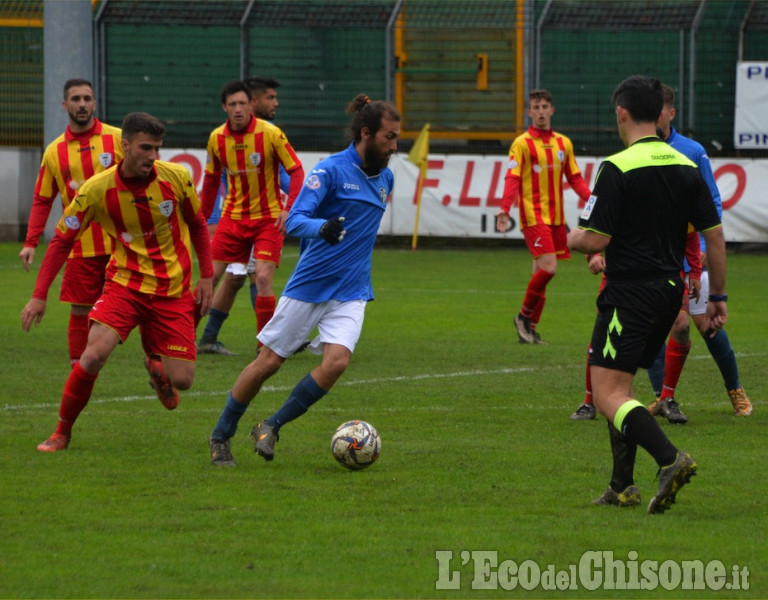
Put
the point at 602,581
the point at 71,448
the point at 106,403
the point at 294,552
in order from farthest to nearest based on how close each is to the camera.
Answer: the point at 106,403 < the point at 71,448 < the point at 294,552 < the point at 602,581

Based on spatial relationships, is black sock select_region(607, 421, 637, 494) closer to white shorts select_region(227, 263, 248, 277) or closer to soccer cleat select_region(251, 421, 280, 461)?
soccer cleat select_region(251, 421, 280, 461)

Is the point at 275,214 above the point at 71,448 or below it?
above

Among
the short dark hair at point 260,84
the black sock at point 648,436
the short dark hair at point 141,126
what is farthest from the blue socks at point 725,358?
the short dark hair at point 260,84

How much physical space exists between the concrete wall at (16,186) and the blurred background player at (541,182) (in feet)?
38.7

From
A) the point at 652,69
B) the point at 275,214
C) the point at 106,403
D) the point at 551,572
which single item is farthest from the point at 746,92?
the point at 551,572

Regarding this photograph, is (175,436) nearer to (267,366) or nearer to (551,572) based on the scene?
(267,366)

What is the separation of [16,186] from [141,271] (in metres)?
16.3

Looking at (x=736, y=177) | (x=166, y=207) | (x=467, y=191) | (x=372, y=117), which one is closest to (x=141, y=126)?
(x=166, y=207)

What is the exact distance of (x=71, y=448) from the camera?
7.30m

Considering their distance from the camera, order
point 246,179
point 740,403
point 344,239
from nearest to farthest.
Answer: point 344,239
point 740,403
point 246,179

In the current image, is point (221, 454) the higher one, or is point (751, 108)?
point (751, 108)

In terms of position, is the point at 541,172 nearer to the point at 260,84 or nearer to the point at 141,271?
Result: the point at 260,84

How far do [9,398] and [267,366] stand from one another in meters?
2.90

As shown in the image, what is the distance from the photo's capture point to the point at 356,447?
668cm
